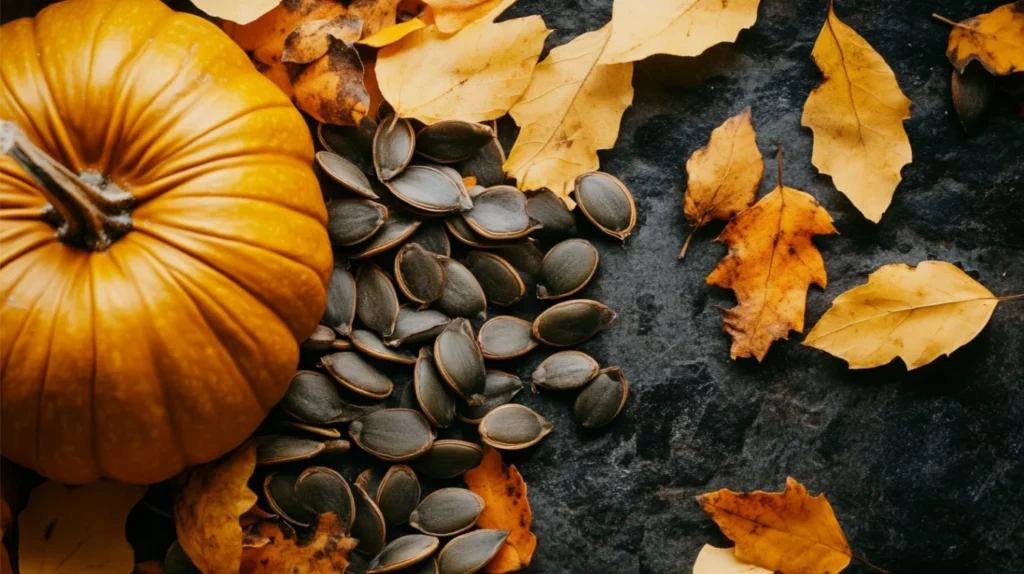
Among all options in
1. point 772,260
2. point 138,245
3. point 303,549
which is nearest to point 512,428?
point 303,549

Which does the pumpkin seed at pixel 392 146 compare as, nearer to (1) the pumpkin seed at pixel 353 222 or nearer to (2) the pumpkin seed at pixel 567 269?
(1) the pumpkin seed at pixel 353 222

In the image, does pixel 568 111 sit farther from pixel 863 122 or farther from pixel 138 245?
pixel 138 245

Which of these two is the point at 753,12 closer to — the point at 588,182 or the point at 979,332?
the point at 588,182

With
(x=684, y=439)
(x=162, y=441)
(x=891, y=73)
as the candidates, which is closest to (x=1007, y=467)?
(x=684, y=439)

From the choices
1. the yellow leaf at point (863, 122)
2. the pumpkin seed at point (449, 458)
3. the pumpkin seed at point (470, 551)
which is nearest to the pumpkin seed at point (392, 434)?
the pumpkin seed at point (449, 458)

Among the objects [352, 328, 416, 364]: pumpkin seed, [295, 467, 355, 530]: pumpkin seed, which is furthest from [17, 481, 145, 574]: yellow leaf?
[352, 328, 416, 364]: pumpkin seed
